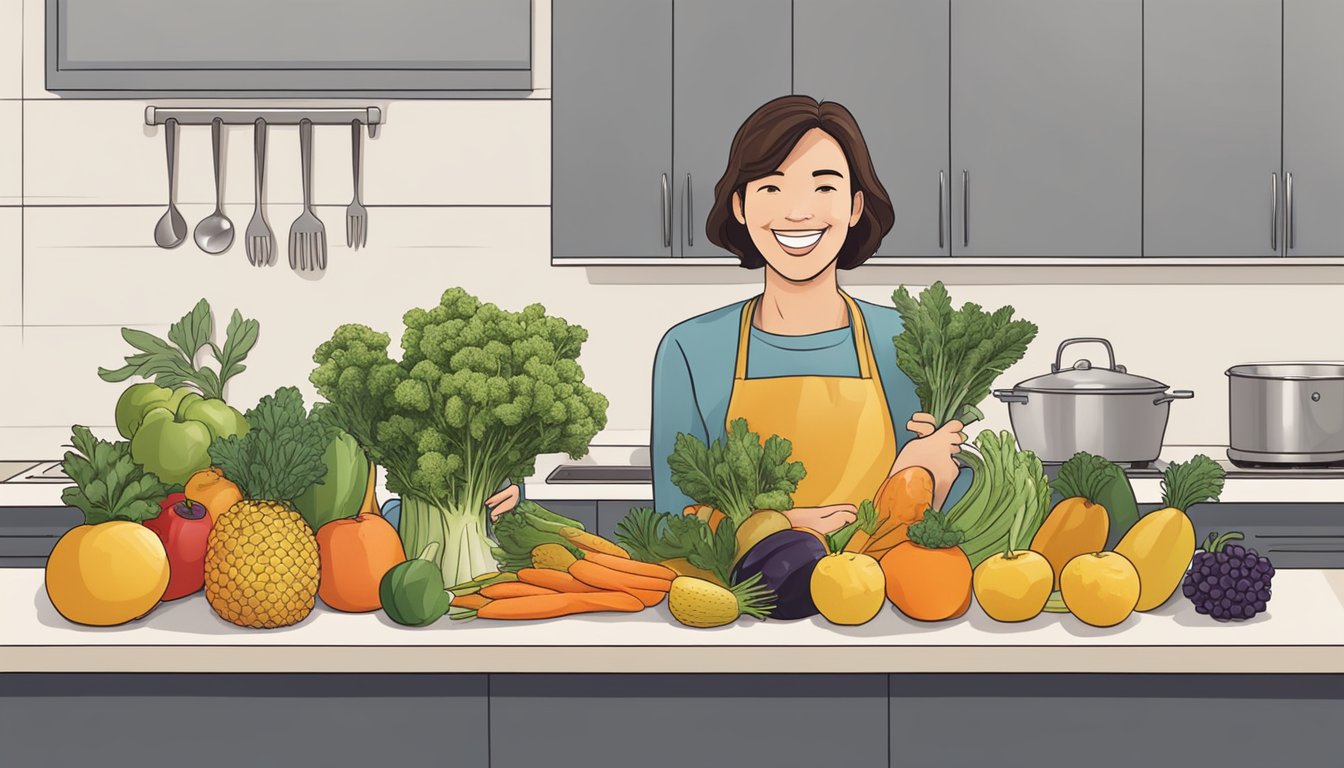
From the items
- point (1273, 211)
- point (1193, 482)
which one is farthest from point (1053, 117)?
point (1193, 482)

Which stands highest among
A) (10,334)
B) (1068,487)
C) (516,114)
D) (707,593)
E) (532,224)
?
(516,114)

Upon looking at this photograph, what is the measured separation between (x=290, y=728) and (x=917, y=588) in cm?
68

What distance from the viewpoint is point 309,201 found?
11.8 ft

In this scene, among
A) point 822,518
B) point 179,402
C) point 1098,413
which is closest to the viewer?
point 179,402

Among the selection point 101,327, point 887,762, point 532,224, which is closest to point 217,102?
point 101,327

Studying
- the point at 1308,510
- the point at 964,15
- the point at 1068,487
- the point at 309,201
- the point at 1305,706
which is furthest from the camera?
the point at 309,201

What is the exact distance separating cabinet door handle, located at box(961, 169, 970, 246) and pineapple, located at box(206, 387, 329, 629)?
7.15 feet

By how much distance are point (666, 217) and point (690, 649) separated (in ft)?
6.73

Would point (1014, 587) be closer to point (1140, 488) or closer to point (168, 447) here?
point (168, 447)

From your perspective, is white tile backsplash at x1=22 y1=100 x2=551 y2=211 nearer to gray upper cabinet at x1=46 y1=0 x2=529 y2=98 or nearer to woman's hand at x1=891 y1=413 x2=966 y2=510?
gray upper cabinet at x1=46 y1=0 x2=529 y2=98

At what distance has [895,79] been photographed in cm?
326

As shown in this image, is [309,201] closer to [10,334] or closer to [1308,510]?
[10,334]

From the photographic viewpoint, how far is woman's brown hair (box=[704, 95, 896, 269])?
172cm

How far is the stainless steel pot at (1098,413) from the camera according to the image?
309 cm
